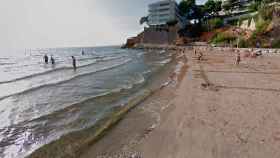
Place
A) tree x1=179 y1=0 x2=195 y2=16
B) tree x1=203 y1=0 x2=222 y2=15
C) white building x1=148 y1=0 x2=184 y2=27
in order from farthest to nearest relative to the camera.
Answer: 1. white building x1=148 y1=0 x2=184 y2=27
2. tree x1=179 y1=0 x2=195 y2=16
3. tree x1=203 y1=0 x2=222 y2=15

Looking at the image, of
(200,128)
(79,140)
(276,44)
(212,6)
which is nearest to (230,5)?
(212,6)

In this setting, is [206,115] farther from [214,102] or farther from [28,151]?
[28,151]

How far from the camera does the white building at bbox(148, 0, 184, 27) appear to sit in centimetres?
8606

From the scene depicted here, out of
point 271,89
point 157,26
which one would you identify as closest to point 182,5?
point 157,26

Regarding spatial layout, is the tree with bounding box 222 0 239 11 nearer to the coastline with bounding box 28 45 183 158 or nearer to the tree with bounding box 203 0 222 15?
the tree with bounding box 203 0 222 15

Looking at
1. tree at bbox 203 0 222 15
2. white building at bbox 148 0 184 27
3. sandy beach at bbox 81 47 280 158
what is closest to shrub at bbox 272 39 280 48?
sandy beach at bbox 81 47 280 158

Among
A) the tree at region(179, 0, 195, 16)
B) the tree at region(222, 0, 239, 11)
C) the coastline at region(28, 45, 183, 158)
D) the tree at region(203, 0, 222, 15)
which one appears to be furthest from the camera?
the tree at region(179, 0, 195, 16)

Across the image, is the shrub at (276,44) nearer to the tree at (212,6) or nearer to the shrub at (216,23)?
the shrub at (216,23)

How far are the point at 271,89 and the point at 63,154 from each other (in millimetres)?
11517

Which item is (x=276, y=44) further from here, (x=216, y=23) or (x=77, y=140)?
(x=77, y=140)

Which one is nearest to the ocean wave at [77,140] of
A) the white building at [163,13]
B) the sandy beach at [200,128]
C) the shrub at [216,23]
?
the sandy beach at [200,128]

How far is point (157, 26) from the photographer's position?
3529 inches

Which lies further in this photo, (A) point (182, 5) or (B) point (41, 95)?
(A) point (182, 5)

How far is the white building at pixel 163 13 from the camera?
8606cm
